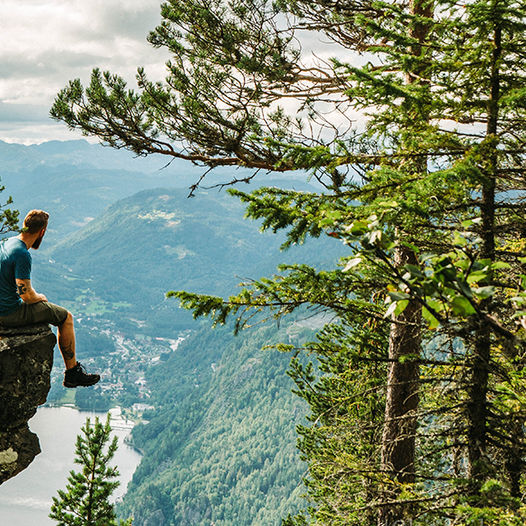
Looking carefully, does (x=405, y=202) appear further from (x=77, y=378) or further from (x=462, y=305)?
(x=77, y=378)

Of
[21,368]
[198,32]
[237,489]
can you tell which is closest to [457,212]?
[198,32]

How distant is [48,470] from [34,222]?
6700 inches

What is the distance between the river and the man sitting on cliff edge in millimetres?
130822

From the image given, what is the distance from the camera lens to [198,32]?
802 cm

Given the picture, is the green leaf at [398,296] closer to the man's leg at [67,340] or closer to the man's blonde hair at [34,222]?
the man's blonde hair at [34,222]

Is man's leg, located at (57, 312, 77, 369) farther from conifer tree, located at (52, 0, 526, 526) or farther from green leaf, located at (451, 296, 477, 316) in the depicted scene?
green leaf, located at (451, 296, 477, 316)

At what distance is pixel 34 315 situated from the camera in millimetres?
6914

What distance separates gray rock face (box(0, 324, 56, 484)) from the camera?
715 cm

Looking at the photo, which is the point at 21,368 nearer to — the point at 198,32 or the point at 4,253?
the point at 4,253

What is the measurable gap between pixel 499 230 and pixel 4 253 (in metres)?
5.70

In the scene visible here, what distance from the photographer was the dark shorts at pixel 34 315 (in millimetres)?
6850

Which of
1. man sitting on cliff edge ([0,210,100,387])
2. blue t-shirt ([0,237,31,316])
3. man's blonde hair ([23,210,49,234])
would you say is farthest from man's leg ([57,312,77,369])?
man's blonde hair ([23,210,49,234])

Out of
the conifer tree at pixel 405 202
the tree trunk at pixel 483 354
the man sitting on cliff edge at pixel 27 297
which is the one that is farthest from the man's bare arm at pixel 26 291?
the tree trunk at pixel 483 354

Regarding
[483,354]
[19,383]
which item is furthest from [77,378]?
[483,354]
